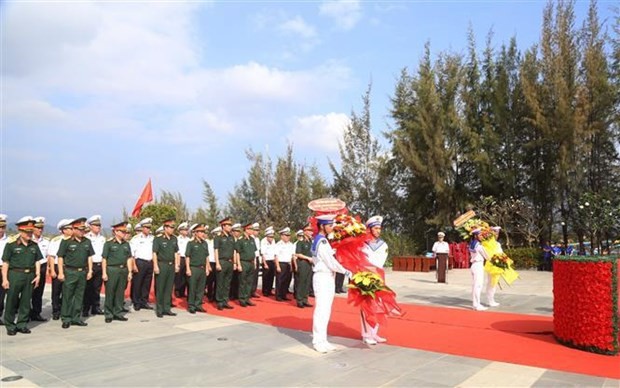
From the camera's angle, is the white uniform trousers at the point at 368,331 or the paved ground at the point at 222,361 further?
the white uniform trousers at the point at 368,331

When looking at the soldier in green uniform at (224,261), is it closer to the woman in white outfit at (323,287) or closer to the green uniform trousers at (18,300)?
the green uniform trousers at (18,300)

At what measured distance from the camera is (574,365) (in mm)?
5199

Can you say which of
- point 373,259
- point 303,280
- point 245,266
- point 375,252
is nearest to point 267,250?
point 245,266

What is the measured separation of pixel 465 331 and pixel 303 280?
355cm

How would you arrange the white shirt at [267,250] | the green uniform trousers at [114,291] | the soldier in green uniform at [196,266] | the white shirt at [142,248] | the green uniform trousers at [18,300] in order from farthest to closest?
1. the white shirt at [267,250]
2. the white shirt at [142,248]
3. the soldier in green uniform at [196,266]
4. the green uniform trousers at [114,291]
5. the green uniform trousers at [18,300]

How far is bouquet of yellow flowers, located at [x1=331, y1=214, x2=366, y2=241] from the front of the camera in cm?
617

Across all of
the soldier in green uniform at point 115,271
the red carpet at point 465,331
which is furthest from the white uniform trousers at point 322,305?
the soldier in green uniform at point 115,271

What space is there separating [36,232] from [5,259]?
115 centimetres

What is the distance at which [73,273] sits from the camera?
296 inches

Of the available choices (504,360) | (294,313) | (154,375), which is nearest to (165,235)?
(294,313)

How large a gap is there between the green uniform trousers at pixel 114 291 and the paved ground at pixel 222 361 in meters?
0.33

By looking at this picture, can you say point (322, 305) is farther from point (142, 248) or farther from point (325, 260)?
point (142, 248)

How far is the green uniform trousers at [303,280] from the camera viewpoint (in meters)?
9.66

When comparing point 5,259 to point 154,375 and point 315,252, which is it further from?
point 315,252
